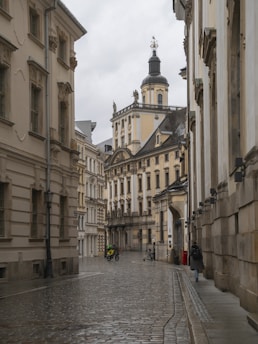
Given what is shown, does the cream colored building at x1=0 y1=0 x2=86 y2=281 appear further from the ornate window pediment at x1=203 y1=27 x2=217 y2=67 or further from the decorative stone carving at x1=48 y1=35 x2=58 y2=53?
the ornate window pediment at x1=203 y1=27 x2=217 y2=67

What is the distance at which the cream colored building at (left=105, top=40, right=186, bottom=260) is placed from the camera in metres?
111

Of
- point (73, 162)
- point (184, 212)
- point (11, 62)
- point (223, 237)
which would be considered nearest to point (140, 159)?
point (184, 212)

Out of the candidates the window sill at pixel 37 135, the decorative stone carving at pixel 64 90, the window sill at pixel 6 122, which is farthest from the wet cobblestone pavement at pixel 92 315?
the decorative stone carving at pixel 64 90

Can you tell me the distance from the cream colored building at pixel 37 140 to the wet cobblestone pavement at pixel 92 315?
150 inches

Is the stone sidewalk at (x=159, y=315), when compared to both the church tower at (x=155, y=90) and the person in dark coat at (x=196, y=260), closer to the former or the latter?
the person in dark coat at (x=196, y=260)

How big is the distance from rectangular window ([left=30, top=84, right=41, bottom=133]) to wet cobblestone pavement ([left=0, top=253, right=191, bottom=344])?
774 cm

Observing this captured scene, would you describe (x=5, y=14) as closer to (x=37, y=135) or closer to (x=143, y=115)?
(x=37, y=135)

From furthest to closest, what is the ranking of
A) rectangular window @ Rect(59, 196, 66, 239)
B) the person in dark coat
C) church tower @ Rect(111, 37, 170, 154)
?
church tower @ Rect(111, 37, 170, 154) → rectangular window @ Rect(59, 196, 66, 239) → the person in dark coat

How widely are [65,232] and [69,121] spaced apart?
520 centimetres

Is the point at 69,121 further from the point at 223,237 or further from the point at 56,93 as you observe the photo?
the point at 223,237

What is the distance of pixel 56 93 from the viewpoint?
96.7 feet

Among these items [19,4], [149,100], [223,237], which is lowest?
[223,237]

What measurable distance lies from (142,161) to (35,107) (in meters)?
90.0

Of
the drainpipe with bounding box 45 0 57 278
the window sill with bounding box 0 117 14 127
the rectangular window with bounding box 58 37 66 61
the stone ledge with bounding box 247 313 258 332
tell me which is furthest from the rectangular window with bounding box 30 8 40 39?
the stone ledge with bounding box 247 313 258 332
